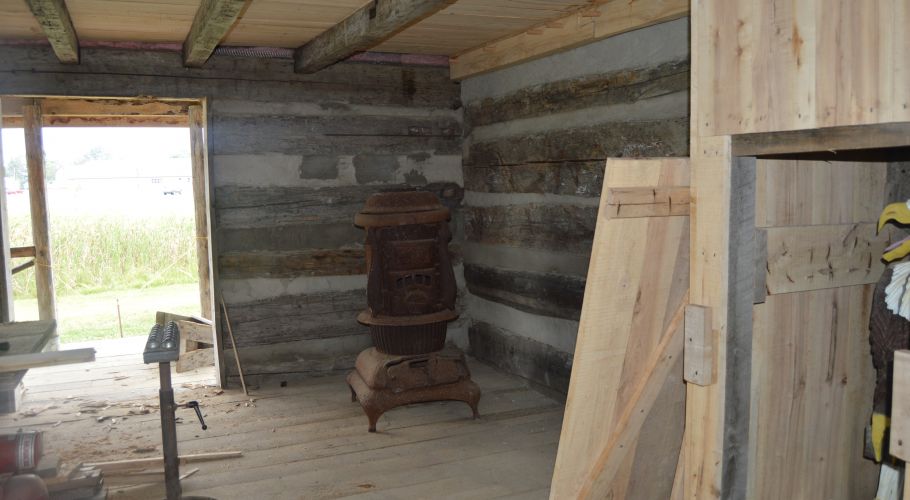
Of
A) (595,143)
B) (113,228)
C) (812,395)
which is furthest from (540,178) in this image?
(113,228)

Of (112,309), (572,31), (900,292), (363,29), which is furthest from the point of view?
(112,309)

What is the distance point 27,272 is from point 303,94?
512cm

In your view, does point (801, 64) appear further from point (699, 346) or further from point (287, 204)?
point (287, 204)

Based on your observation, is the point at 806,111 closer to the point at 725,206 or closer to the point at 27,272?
the point at 725,206

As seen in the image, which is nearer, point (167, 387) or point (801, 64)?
point (801, 64)

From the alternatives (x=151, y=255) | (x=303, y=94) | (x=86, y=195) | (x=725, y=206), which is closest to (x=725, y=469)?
(x=725, y=206)

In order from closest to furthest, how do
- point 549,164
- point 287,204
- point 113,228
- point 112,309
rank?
1. point 549,164
2. point 287,204
3. point 112,309
4. point 113,228

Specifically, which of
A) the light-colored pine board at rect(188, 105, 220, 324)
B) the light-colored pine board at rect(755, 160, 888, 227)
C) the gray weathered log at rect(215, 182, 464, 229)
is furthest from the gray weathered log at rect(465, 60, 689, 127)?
the light-colored pine board at rect(188, 105, 220, 324)

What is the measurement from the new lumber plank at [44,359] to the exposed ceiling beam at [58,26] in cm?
162

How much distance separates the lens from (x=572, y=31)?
380 centimetres

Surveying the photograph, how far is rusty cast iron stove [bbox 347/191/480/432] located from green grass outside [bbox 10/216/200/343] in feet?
14.6

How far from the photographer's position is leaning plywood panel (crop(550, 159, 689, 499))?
2104mm

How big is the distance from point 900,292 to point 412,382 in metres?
2.52

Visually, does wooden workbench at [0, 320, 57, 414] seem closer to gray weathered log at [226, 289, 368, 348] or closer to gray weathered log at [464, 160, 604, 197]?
gray weathered log at [226, 289, 368, 348]
